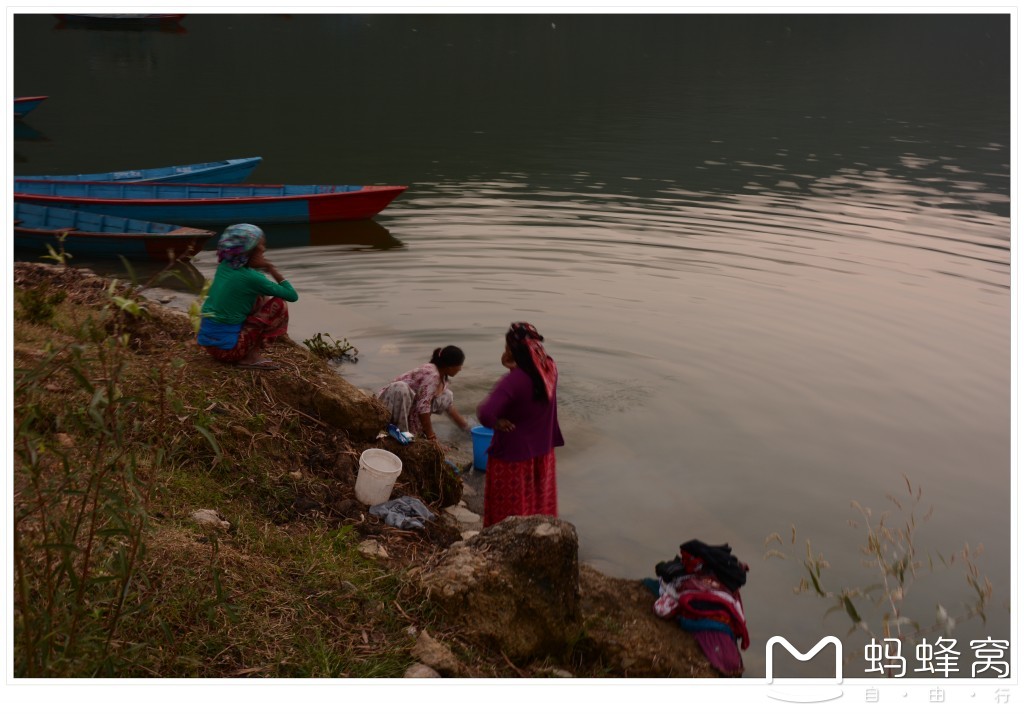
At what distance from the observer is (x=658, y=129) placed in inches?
935

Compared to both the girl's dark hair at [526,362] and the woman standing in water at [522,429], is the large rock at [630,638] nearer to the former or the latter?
the woman standing in water at [522,429]

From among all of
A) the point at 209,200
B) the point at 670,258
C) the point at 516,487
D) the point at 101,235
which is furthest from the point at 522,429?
the point at 209,200

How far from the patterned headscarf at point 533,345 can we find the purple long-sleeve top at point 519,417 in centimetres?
8

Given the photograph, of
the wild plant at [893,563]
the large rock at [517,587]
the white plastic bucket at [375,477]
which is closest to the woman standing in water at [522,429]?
the white plastic bucket at [375,477]

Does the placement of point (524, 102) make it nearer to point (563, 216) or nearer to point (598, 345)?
point (563, 216)

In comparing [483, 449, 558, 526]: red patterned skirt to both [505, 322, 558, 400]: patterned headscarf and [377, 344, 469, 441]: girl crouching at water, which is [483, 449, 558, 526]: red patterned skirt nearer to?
[505, 322, 558, 400]: patterned headscarf

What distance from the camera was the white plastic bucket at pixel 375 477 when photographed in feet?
16.8

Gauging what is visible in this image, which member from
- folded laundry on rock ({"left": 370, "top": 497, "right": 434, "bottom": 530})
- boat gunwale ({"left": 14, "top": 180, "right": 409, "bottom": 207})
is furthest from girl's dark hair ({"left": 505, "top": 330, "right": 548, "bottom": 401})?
boat gunwale ({"left": 14, "top": 180, "right": 409, "bottom": 207})

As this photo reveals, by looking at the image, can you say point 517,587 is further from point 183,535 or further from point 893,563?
point 893,563

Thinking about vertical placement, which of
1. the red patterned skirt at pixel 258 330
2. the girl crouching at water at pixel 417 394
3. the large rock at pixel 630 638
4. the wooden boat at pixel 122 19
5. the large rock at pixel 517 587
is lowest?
the large rock at pixel 630 638

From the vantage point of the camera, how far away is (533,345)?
191 inches

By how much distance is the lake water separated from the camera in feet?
22.3

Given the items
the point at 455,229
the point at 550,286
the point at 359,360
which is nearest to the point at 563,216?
the point at 455,229

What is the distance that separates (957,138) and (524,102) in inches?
475
